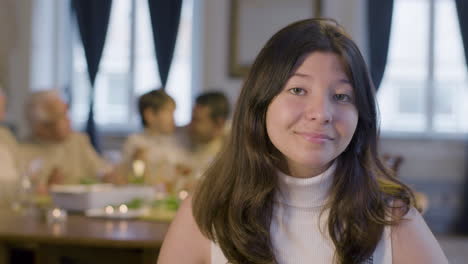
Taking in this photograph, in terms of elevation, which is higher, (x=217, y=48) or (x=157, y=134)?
(x=217, y=48)

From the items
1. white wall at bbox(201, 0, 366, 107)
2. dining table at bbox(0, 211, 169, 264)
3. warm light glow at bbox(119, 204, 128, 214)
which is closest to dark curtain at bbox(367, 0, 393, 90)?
white wall at bbox(201, 0, 366, 107)

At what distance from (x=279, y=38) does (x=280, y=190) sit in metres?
0.26

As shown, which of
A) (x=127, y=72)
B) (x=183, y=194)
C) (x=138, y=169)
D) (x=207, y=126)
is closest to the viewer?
(x=183, y=194)

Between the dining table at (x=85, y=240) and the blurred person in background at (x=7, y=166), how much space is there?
836 millimetres

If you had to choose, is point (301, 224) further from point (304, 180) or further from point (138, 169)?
point (138, 169)

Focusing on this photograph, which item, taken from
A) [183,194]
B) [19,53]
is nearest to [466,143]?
[183,194]

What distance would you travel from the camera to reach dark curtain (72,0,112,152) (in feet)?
25.4

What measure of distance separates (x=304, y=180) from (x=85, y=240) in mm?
1533

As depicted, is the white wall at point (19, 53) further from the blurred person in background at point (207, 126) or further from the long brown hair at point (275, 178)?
the long brown hair at point (275, 178)

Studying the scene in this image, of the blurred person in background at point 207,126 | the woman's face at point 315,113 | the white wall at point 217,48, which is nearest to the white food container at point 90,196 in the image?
the blurred person in background at point 207,126

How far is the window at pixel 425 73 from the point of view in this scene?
7.48 metres

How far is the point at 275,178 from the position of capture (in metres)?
1.30

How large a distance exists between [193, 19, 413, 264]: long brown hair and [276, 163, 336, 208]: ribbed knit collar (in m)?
0.01

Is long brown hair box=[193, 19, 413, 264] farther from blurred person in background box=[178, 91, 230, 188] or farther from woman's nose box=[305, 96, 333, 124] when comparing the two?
blurred person in background box=[178, 91, 230, 188]
